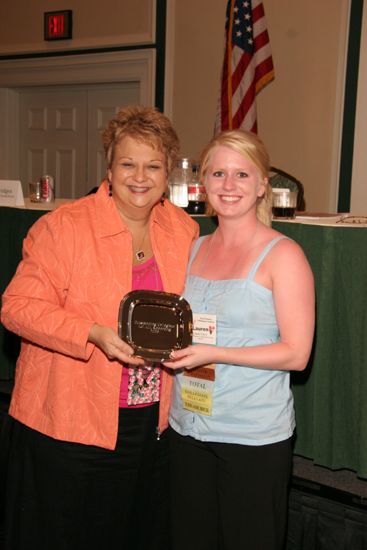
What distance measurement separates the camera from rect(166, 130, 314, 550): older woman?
5.45ft

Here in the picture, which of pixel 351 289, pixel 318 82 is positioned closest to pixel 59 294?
pixel 351 289

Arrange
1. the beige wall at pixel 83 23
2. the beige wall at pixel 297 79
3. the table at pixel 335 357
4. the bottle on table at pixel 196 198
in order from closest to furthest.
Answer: the table at pixel 335 357, the bottle on table at pixel 196 198, the beige wall at pixel 297 79, the beige wall at pixel 83 23

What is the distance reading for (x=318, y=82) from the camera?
4.88 metres

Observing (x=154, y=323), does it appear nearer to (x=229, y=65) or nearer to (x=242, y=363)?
(x=242, y=363)

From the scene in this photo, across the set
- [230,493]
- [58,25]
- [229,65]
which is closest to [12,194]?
[230,493]

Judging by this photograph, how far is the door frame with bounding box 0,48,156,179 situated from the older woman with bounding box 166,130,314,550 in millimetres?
4249

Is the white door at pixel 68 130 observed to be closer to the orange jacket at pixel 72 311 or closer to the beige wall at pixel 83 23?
the beige wall at pixel 83 23

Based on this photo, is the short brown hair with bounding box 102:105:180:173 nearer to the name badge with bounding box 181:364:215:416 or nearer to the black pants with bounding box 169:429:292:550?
the name badge with bounding box 181:364:215:416

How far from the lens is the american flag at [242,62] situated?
190 inches

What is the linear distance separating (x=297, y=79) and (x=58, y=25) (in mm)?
2539

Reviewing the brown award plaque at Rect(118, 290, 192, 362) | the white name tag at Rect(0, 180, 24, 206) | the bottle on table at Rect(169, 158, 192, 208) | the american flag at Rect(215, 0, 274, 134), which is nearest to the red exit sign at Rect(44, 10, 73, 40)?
the american flag at Rect(215, 0, 274, 134)

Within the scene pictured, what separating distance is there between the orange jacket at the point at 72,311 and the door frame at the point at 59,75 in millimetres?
4129

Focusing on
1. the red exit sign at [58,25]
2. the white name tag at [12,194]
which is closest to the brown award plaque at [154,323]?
the white name tag at [12,194]

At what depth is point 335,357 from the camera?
2406mm
